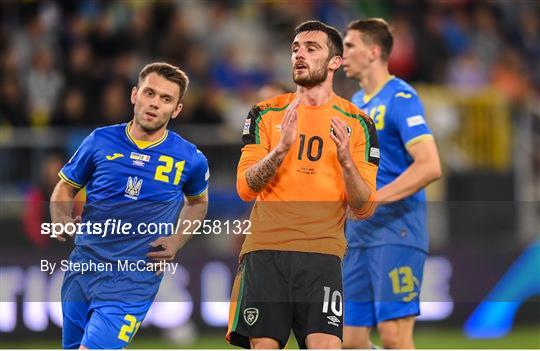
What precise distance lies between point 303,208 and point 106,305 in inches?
48.4

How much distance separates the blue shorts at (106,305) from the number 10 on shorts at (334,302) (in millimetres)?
952

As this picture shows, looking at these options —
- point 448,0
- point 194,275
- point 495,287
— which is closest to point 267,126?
point 194,275

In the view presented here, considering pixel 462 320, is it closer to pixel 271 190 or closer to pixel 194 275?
pixel 194 275

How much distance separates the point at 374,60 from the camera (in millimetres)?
7828

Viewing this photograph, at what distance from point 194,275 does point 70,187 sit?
72.4 inches

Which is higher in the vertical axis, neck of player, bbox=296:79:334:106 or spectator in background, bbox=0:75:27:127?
spectator in background, bbox=0:75:27:127

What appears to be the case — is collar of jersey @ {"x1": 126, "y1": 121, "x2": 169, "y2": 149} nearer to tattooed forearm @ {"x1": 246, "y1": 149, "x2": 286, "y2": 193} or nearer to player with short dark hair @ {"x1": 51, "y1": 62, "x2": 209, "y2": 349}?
player with short dark hair @ {"x1": 51, "y1": 62, "x2": 209, "y2": 349}

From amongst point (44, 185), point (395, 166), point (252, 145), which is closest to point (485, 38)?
point (44, 185)

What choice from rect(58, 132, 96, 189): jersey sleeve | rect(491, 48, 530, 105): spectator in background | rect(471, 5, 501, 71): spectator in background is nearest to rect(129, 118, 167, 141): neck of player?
rect(58, 132, 96, 189): jersey sleeve

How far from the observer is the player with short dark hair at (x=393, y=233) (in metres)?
7.43

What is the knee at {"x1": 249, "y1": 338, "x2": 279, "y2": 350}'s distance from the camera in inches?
240

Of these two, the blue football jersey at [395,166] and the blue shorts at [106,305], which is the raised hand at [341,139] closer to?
the blue shorts at [106,305]

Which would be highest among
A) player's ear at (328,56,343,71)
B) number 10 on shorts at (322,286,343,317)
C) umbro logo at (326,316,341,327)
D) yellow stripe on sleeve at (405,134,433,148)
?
player's ear at (328,56,343,71)

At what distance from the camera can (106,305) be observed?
6496 mm
